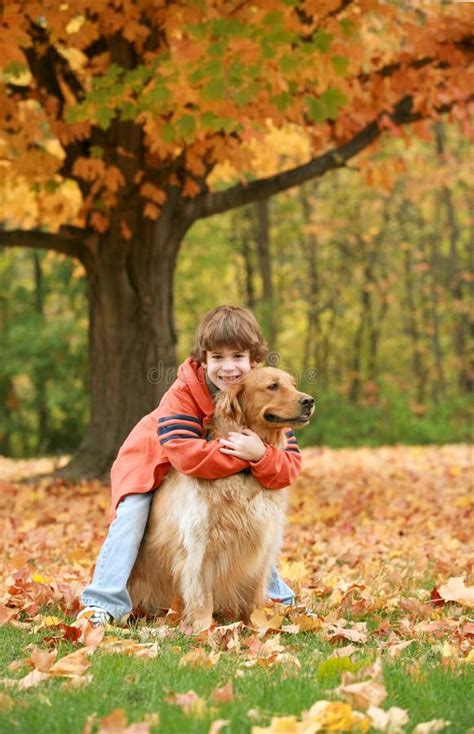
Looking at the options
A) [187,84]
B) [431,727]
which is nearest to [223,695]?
[431,727]

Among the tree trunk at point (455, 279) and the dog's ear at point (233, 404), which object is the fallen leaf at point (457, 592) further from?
the tree trunk at point (455, 279)

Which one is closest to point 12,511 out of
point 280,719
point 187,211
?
point 187,211

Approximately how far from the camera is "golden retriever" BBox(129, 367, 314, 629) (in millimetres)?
4332

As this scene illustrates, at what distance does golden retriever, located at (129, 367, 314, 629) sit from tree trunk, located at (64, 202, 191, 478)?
5474 mm

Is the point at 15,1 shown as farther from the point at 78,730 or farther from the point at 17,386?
the point at 17,386

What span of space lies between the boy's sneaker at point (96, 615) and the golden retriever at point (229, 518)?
368mm

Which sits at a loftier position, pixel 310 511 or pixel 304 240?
pixel 304 240

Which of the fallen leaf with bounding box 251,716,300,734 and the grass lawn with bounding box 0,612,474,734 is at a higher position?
the fallen leaf with bounding box 251,716,300,734

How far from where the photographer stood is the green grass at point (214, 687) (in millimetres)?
2842

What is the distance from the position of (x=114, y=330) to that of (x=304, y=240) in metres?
15.6

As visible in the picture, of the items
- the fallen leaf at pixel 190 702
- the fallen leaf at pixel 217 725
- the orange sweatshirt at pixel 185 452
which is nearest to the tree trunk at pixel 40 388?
the orange sweatshirt at pixel 185 452

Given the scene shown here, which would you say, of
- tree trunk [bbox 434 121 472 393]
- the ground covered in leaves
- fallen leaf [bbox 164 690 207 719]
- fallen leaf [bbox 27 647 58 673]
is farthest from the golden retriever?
tree trunk [bbox 434 121 472 393]

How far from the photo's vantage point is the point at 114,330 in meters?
10.1

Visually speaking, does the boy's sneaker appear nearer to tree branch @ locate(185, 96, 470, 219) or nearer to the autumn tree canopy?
the autumn tree canopy
